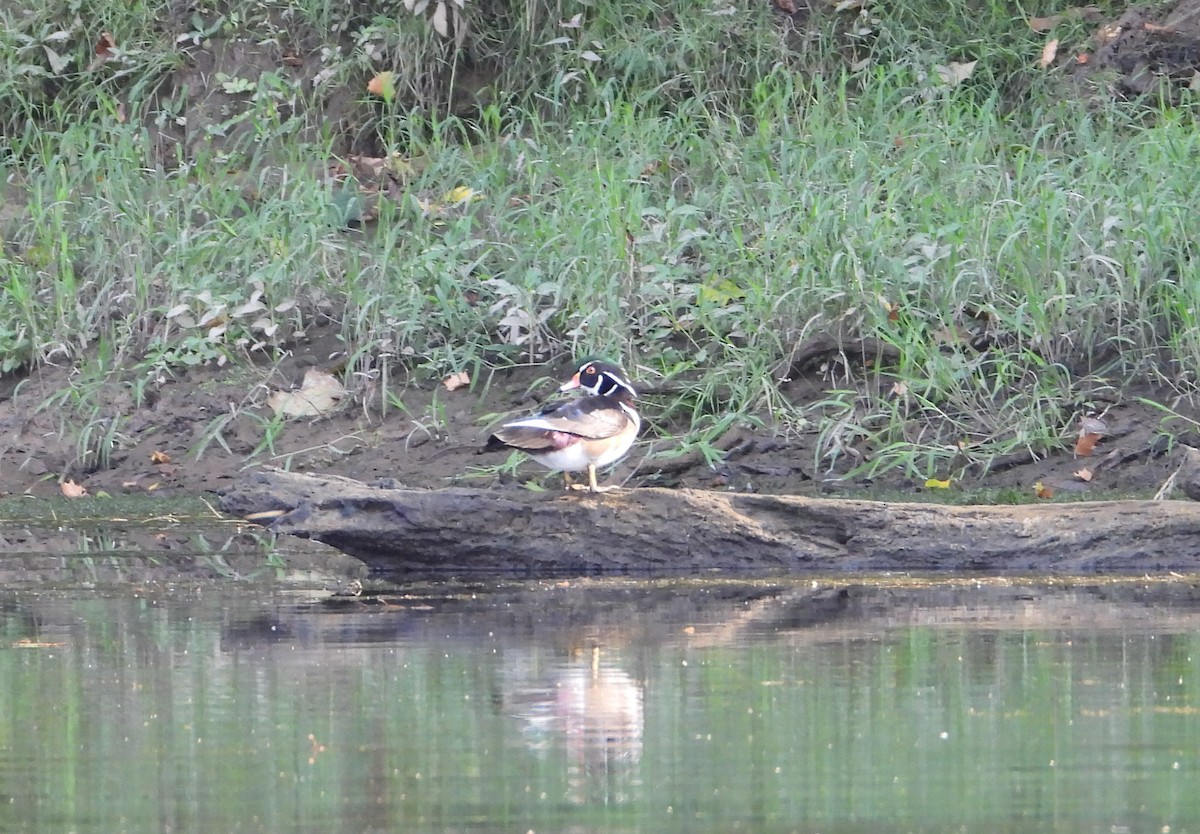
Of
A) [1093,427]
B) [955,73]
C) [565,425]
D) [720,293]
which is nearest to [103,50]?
[720,293]

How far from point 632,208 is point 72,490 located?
3.44 meters

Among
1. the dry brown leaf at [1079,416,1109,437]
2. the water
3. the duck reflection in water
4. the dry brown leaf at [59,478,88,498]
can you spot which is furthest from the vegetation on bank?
the duck reflection in water

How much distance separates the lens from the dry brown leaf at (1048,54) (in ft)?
42.9

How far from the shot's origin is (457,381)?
37.0 ft

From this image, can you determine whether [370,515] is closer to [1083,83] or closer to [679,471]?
[679,471]

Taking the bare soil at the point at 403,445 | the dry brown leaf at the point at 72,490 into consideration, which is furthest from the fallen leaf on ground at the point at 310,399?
the dry brown leaf at the point at 72,490

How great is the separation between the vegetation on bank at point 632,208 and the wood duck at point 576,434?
2151 millimetres

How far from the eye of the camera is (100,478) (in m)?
11.1

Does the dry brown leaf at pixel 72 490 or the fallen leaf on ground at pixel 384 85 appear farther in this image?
the fallen leaf on ground at pixel 384 85

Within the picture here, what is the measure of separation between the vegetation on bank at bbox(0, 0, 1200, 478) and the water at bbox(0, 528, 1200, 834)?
287 cm

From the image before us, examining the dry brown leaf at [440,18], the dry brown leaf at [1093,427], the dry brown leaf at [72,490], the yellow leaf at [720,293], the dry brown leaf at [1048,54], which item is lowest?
the dry brown leaf at [72,490]

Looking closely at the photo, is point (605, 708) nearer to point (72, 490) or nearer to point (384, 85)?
point (72, 490)

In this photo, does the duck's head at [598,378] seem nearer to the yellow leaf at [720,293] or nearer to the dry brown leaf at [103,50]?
the yellow leaf at [720,293]

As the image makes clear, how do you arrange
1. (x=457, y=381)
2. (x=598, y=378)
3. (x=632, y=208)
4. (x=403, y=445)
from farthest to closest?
(x=632, y=208)
(x=457, y=381)
(x=403, y=445)
(x=598, y=378)
